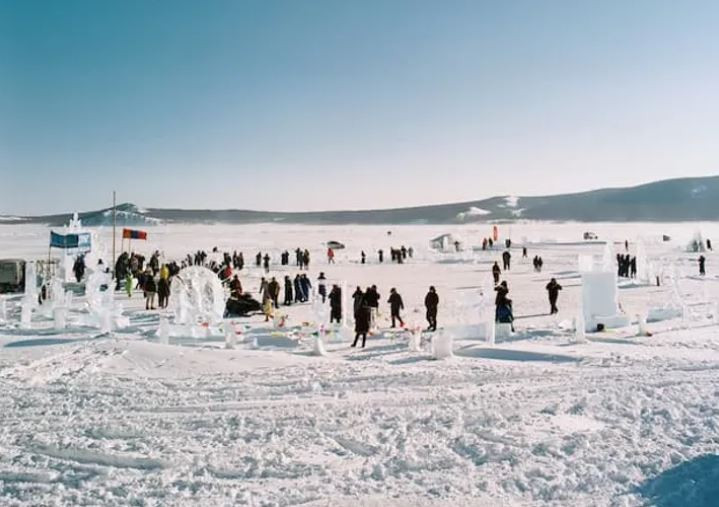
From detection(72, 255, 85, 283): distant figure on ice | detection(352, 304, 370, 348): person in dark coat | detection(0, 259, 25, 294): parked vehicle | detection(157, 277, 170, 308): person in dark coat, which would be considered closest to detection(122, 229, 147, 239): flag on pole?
detection(72, 255, 85, 283): distant figure on ice

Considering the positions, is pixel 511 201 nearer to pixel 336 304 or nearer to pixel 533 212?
pixel 533 212

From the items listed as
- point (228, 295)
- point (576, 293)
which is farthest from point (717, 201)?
point (228, 295)

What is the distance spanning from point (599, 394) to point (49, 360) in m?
9.46

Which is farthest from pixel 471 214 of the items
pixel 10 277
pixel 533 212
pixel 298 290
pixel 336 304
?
pixel 336 304

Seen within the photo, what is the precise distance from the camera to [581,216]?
145 metres

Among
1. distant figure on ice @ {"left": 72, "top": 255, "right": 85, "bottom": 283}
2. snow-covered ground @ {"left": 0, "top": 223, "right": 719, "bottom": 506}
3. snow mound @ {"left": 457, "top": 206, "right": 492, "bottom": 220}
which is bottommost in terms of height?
snow-covered ground @ {"left": 0, "top": 223, "right": 719, "bottom": 506}

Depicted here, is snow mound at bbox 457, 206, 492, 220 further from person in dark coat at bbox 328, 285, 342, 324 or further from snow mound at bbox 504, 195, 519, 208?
person in dark coat at bbox 328, 285, 342, 324

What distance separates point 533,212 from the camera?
161625 millimetres

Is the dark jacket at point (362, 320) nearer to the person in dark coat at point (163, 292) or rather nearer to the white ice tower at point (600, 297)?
the white ice tower at point (600, 297)

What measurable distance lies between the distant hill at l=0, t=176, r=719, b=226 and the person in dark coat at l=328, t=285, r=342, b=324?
120413 millimetres

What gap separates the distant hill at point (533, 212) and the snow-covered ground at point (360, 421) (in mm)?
124560

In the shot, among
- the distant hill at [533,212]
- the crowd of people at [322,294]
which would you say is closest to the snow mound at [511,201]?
the distant hill at [533,212]

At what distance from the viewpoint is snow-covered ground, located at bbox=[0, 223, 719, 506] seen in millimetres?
6176

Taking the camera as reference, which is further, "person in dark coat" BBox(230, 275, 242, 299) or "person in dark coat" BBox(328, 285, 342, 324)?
"person in dark coat" BBox(230, 275, 242, 299)
